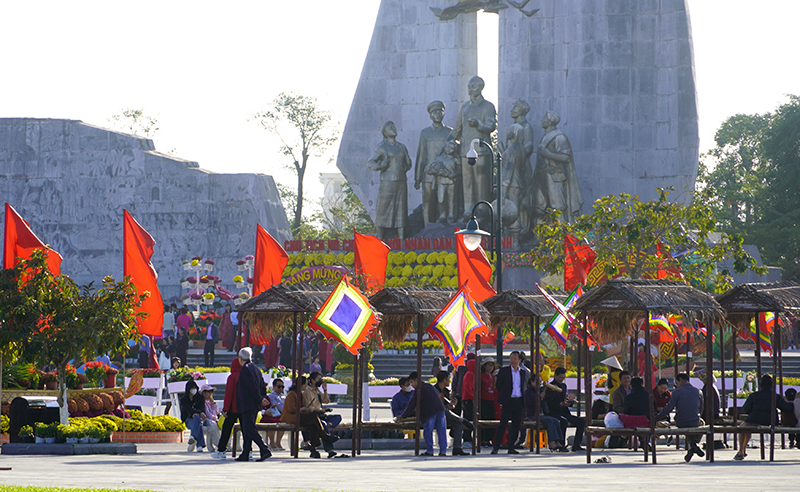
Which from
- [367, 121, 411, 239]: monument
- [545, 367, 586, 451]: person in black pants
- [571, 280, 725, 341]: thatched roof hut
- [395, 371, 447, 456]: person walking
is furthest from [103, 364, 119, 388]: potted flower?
[367, 121, 411, 239]: monument

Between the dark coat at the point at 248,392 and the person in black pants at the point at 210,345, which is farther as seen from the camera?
the person in black pants at the point at 210,345

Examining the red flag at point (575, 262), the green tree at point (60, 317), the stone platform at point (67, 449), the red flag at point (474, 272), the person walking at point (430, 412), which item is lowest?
the stone platform at point (67, 449)

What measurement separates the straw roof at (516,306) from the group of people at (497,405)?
2.34ft

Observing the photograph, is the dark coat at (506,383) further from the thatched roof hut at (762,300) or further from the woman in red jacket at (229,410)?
the woman in red jacket at (229,410)

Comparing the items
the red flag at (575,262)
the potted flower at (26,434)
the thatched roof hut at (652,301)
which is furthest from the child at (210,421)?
the red flag at (575,262)

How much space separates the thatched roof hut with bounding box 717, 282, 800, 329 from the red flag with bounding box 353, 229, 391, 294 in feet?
17.3

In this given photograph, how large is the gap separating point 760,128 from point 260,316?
5181cm

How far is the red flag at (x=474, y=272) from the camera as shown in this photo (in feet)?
60.5

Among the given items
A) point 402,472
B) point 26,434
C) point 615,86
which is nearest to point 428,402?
point 402,472

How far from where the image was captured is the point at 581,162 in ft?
133

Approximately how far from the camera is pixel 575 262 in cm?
2381

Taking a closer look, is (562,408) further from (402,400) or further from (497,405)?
(402,400)

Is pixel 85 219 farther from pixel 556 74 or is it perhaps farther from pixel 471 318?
pixel 471 318

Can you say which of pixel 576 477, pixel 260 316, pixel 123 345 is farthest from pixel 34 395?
pixel 576 477
